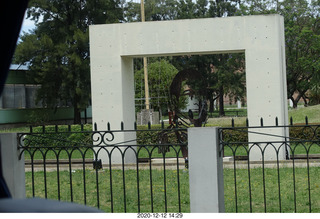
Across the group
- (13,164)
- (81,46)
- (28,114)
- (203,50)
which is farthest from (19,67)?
(13,164)

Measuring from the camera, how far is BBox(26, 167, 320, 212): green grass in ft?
26.6

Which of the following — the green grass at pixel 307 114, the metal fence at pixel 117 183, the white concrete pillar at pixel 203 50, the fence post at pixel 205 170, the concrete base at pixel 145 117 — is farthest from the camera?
the concrete base at pixel 145 117

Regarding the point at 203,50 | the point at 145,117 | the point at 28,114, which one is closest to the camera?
the point at 203,50

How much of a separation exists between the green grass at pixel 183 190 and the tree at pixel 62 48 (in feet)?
67.7

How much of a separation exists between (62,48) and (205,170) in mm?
28237

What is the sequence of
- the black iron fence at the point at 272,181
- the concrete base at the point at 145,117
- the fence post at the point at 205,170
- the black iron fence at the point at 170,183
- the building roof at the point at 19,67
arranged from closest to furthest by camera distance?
the fence post at the point at 205,170 → the black iron fence at the point at 272,181 → the black iron fence at the point at 170,183 → the concrete base at the point at 145,117 → the building roof at the point at 19,67

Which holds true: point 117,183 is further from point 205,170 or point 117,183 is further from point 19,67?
point 19,67

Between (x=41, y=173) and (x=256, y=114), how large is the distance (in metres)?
5.52

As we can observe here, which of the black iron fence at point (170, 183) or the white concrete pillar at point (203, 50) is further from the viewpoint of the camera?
the white concrete pillar at point (203, 50)

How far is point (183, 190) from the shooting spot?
9.45 m

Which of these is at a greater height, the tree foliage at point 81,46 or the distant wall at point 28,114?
the tree foliage at point 81,46

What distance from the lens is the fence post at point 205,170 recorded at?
5223 millimetres

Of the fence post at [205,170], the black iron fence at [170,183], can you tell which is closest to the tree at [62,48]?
the black iron fence at [170,183]

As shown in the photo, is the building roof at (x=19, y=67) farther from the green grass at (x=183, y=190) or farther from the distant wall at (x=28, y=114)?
the green grass at (x=183, y=190)
